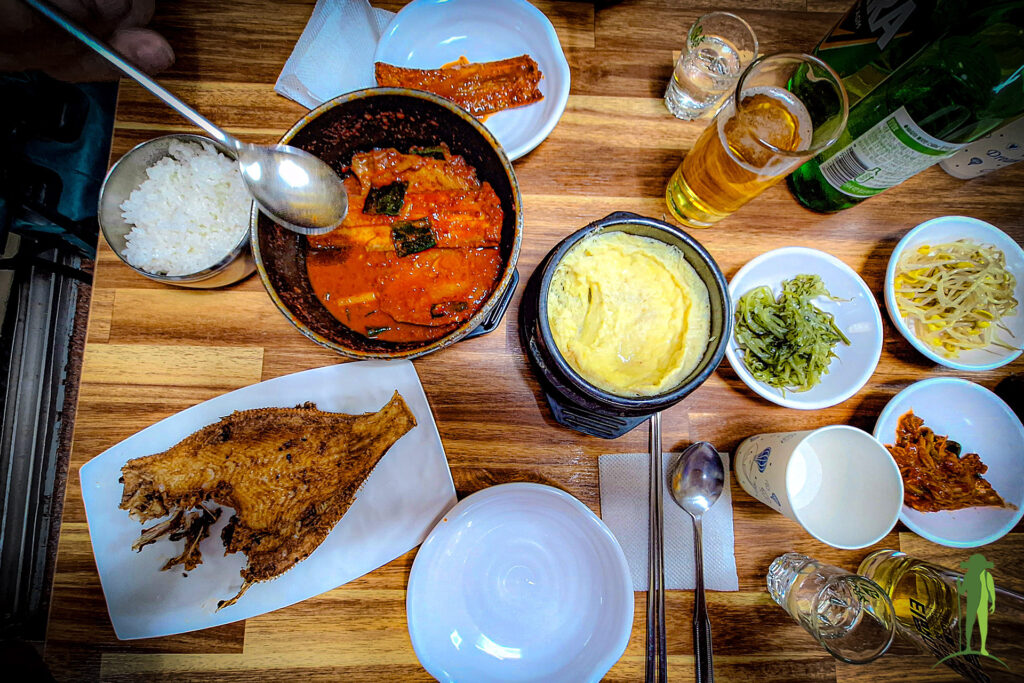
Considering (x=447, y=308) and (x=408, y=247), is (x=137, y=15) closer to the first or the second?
(x=408, y=247)

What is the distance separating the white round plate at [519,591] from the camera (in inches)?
50.5

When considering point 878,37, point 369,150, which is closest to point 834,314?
point 878,37

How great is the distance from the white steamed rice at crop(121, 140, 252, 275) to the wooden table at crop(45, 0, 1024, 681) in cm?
15

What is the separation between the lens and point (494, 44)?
149 cm

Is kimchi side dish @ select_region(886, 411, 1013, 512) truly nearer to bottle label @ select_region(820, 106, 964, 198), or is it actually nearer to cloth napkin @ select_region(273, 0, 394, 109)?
bottle label @ select_region(820, 106, 964, 198)

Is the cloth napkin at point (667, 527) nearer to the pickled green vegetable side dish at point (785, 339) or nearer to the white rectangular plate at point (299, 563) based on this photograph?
the pickled green vegetable side dish at point (785, 339)

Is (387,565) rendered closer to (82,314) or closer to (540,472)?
(540,472)

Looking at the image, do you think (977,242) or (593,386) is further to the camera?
(977,242)

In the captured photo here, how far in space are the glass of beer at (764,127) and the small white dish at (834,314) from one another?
231 mm

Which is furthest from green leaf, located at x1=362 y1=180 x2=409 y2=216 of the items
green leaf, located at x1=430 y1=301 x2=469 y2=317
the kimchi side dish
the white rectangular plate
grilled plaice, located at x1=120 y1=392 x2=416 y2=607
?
the kimchi side dish

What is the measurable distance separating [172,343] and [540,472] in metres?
1.10

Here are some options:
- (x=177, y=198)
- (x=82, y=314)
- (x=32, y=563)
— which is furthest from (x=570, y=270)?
(x=32, y=563)

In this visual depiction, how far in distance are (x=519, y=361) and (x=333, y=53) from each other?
1041 millimetres

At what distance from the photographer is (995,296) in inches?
55.5
